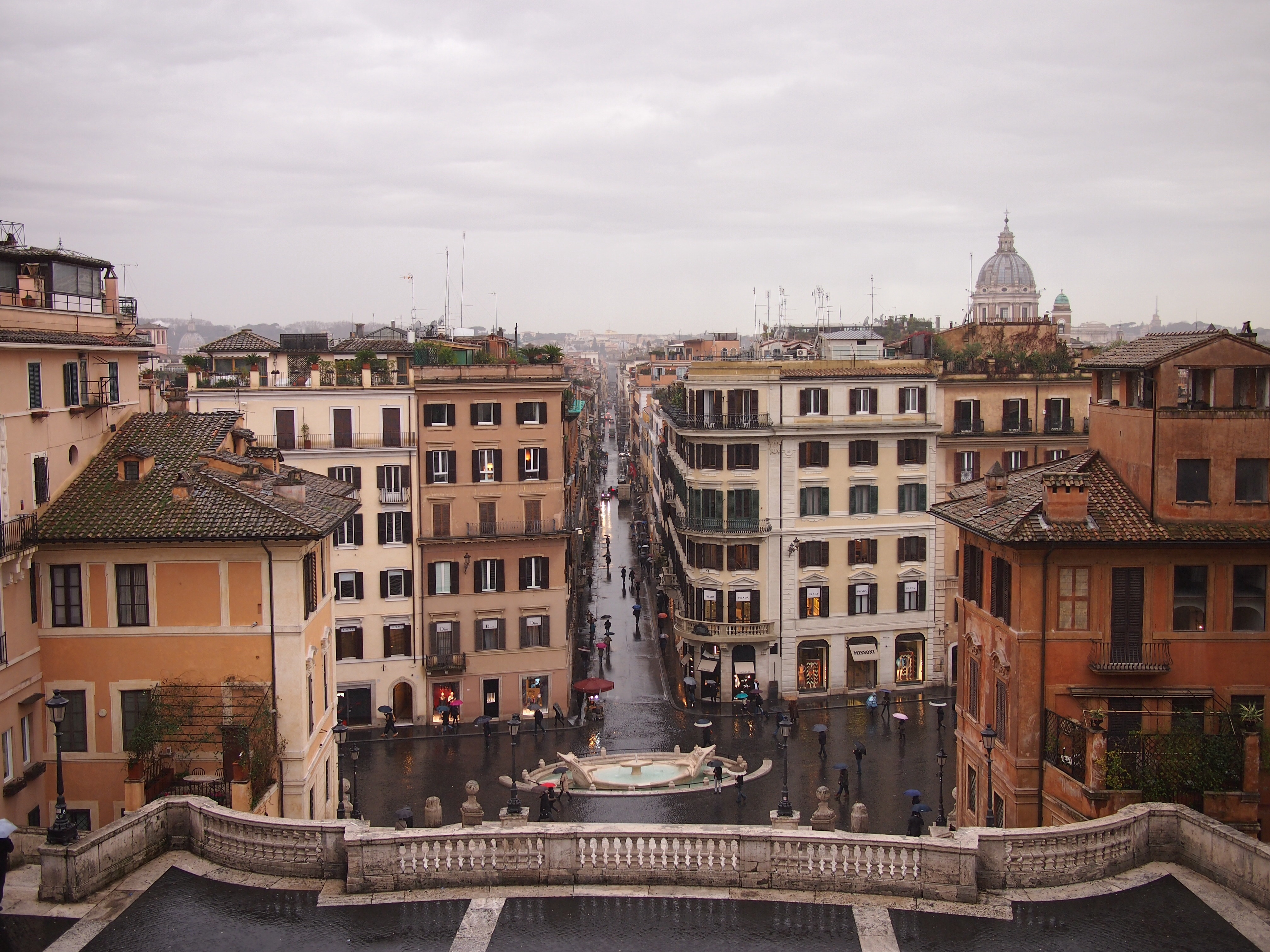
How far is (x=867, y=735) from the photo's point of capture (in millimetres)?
54438

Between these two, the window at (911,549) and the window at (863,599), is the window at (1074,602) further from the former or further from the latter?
the window at (911,549)

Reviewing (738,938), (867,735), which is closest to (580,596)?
(867,735)

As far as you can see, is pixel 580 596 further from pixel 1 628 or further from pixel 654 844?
pixel 654 844

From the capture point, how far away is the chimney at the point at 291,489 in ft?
110

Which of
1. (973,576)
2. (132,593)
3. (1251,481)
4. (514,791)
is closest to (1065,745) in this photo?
(973,576)

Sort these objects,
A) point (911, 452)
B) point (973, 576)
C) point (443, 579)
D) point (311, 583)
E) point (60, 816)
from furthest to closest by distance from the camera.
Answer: point (911, 452)
point (443, 579)
point (311, 583)
point (973, 576)
point (60, 816)

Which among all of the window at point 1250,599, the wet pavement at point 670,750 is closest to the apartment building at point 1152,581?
the window at point 1250,599

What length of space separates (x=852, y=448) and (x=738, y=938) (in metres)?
43.1

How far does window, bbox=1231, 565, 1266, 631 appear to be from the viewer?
93.6 ft

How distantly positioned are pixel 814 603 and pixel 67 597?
122ft

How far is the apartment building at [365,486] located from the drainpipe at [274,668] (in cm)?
2258

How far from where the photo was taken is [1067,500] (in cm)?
2848

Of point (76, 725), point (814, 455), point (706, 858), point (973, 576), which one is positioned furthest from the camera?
point (814, 455)

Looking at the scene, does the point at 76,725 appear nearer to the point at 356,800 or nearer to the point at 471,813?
the point at 471,813
